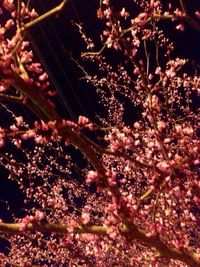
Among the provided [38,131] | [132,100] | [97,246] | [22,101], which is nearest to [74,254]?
[97,246]

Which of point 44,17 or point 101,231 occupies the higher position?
point 44,17

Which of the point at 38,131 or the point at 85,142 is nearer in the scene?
the point at 85,142

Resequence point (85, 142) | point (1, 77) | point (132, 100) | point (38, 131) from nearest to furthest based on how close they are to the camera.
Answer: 1. point (1, 77)
2. point (85, 142)
3. point (38, 131)
4. point (132, 100)

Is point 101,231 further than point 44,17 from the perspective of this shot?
Yes

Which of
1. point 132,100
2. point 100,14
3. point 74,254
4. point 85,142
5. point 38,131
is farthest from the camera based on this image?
point 132,100

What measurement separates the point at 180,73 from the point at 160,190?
28.7ft

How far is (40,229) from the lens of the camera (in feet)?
16.4

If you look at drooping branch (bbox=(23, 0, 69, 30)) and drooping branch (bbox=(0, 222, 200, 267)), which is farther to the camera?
drooping branch (bbox=(0, 222, 200, 267))

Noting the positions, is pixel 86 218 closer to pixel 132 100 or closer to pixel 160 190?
pixel 160 190

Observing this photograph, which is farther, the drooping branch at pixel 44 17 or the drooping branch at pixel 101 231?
the drooping branch at pixel 101 231

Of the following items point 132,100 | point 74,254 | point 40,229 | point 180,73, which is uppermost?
point 180,73

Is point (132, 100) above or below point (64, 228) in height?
above

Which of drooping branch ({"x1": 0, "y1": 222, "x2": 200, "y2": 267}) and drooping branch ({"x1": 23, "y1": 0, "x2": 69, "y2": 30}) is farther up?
drooping branch ({"x1": 23, "y1": 0, "x2": 69, "y2": 30})

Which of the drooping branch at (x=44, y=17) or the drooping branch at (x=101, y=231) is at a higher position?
the drooping branch at (x=44, y=17)
